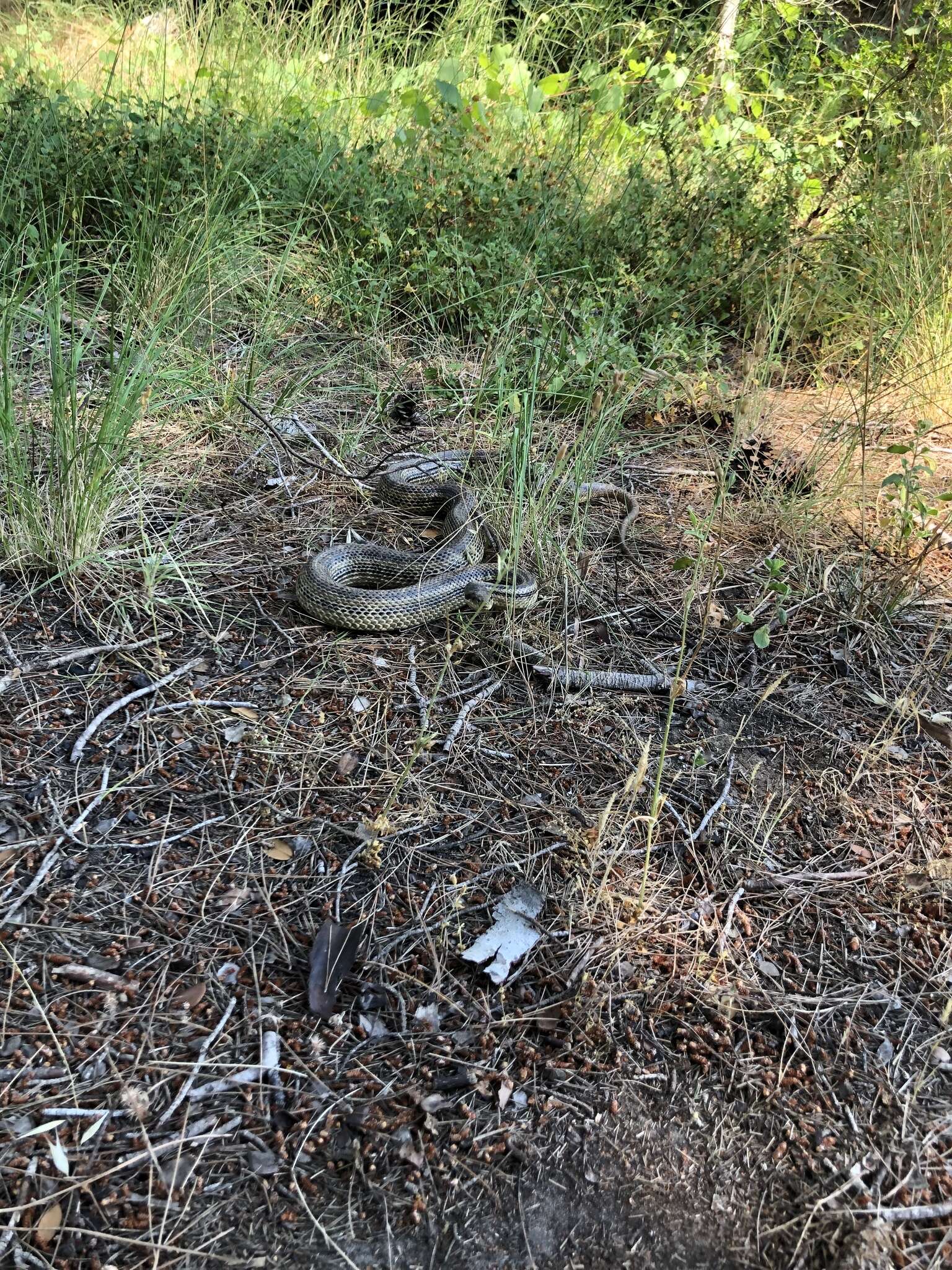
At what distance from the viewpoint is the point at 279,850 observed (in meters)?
2.37

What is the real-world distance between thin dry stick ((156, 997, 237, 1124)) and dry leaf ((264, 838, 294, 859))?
0.42 meters

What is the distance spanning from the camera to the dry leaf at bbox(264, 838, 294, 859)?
2357mm

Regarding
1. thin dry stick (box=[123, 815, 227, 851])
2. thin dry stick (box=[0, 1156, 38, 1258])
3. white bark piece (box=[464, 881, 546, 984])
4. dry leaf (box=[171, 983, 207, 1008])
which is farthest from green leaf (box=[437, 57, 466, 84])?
thin dry stick (box=[0, 1156, 38, 1258])

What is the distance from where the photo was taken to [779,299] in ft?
17.3

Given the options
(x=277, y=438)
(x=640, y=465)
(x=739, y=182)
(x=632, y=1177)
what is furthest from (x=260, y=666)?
(x=739, y=182)

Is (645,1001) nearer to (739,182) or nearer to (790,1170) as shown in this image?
(790,1170)

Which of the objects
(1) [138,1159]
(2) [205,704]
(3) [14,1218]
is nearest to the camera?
(3) [14,1218]

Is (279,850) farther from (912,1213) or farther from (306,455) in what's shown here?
(306,455)

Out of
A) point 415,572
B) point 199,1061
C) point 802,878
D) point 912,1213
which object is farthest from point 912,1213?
point 415,572

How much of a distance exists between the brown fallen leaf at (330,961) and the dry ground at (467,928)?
0.03m

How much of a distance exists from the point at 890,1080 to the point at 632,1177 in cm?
67

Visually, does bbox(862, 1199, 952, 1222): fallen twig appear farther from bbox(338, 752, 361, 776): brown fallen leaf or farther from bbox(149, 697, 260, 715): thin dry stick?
bbox(149, 697, 260, 715): thin dry stick

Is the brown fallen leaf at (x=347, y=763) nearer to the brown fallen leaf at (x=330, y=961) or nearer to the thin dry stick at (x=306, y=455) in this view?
the brown fallen leaf at (x=330, y=961)

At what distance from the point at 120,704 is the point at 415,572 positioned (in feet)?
4.17
